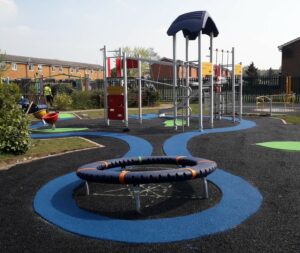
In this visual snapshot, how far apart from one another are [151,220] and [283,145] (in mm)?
5702

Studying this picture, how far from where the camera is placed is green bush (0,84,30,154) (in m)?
7.73

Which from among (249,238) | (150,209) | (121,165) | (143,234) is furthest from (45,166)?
(249,238)

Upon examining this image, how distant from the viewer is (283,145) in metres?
8.78

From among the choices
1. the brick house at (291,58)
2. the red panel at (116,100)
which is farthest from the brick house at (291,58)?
the red panel at (116,100)

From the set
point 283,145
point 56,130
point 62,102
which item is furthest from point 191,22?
point 62,102

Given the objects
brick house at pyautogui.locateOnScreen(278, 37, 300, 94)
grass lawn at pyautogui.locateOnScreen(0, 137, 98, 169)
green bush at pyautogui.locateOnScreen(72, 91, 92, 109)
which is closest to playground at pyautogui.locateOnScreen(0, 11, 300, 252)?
grass lawn at pyautogui.locateOnScreen(0, 137, 98, 169)

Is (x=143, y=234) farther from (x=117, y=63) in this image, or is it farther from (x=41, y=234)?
(x=117, y=63)

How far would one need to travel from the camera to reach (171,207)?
461 centimetres

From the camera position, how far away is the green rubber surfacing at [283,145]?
8359 millimetres

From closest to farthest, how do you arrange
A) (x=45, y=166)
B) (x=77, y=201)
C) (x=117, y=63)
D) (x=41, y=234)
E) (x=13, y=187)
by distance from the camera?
(x=41, y=234) < (x=77, y=201) < (x=13, y=187) < (x=45, y=166) < (x=117, y=63)

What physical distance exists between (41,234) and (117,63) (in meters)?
9.67

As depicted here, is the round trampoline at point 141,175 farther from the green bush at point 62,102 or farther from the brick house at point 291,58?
the brick house at point 291,58

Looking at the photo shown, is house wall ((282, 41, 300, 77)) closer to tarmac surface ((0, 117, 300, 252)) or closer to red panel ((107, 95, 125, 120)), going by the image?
red panel ((107, 95, 125, 120))

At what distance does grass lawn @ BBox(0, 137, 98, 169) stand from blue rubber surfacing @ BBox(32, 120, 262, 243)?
2.07 metres
